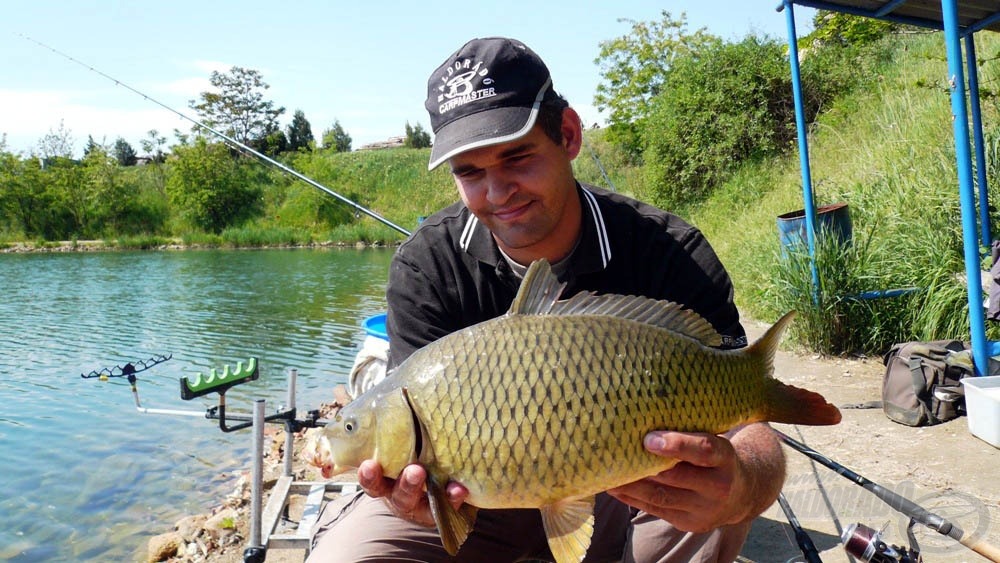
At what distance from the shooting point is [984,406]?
10.1 feet

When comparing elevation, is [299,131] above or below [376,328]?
above

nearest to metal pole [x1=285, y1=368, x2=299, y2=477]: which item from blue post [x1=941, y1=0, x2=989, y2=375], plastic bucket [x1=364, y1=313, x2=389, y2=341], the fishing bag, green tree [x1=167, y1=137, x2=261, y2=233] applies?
plastic bucket [x1=364, y1=313, x2=389, y2=341]

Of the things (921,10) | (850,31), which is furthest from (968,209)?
(850,31)

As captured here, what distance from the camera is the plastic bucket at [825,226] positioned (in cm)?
495

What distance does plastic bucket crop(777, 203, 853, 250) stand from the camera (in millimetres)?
4953

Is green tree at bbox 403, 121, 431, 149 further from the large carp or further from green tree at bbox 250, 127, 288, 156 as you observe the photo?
the large carp

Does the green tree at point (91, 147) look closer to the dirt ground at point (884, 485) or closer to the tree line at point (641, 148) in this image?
the tree line at point (641, 148)

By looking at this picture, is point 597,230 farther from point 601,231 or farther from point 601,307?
point 601,307

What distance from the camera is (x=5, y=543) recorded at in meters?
4.46

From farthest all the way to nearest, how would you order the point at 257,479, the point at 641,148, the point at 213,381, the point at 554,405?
the point at 641,148 < the point at 213,381 < the point at 257,479 < the point at 554,405

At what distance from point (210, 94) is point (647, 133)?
129ft

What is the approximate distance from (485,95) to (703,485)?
37.6 inches

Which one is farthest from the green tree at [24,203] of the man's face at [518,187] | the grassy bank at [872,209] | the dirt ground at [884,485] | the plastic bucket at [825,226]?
the man's face at [518,187]

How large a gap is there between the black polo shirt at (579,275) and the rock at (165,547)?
9.32 feet
